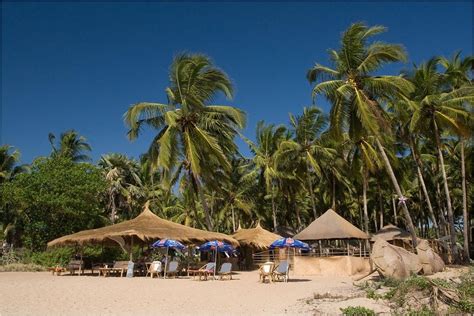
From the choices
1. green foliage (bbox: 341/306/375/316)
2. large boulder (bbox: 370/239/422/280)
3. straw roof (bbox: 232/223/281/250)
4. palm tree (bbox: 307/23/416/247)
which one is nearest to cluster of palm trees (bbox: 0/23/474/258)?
palm tree (bbox: 307/23/416/247)

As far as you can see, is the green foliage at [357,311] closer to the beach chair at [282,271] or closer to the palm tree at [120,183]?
the beach chair at [282,271]

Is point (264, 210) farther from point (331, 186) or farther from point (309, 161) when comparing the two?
point (309, 161)

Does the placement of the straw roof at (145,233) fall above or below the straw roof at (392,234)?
below

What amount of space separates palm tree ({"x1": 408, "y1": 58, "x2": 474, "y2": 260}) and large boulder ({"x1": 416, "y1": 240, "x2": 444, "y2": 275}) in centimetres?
737

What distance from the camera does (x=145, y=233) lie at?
21203mm

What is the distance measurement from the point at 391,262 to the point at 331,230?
965 cm

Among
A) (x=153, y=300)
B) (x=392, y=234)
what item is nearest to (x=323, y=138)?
(x=392, y=234)

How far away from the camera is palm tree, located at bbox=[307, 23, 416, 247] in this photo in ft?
Result: 72.5

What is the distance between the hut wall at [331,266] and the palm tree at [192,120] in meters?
6.65

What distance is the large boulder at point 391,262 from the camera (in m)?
15.7

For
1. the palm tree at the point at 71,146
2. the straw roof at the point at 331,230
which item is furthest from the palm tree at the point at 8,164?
the straw roof at the point at 331,230

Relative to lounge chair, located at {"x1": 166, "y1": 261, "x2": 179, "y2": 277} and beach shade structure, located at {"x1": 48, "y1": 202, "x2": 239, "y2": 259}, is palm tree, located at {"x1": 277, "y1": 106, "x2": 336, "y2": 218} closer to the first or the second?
beach shade structure, located at {"x1": 48, "y1": 202, "x2": 239, "y2": 259}

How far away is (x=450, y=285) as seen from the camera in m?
12.6

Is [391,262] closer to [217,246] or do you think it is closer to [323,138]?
[217,246]
